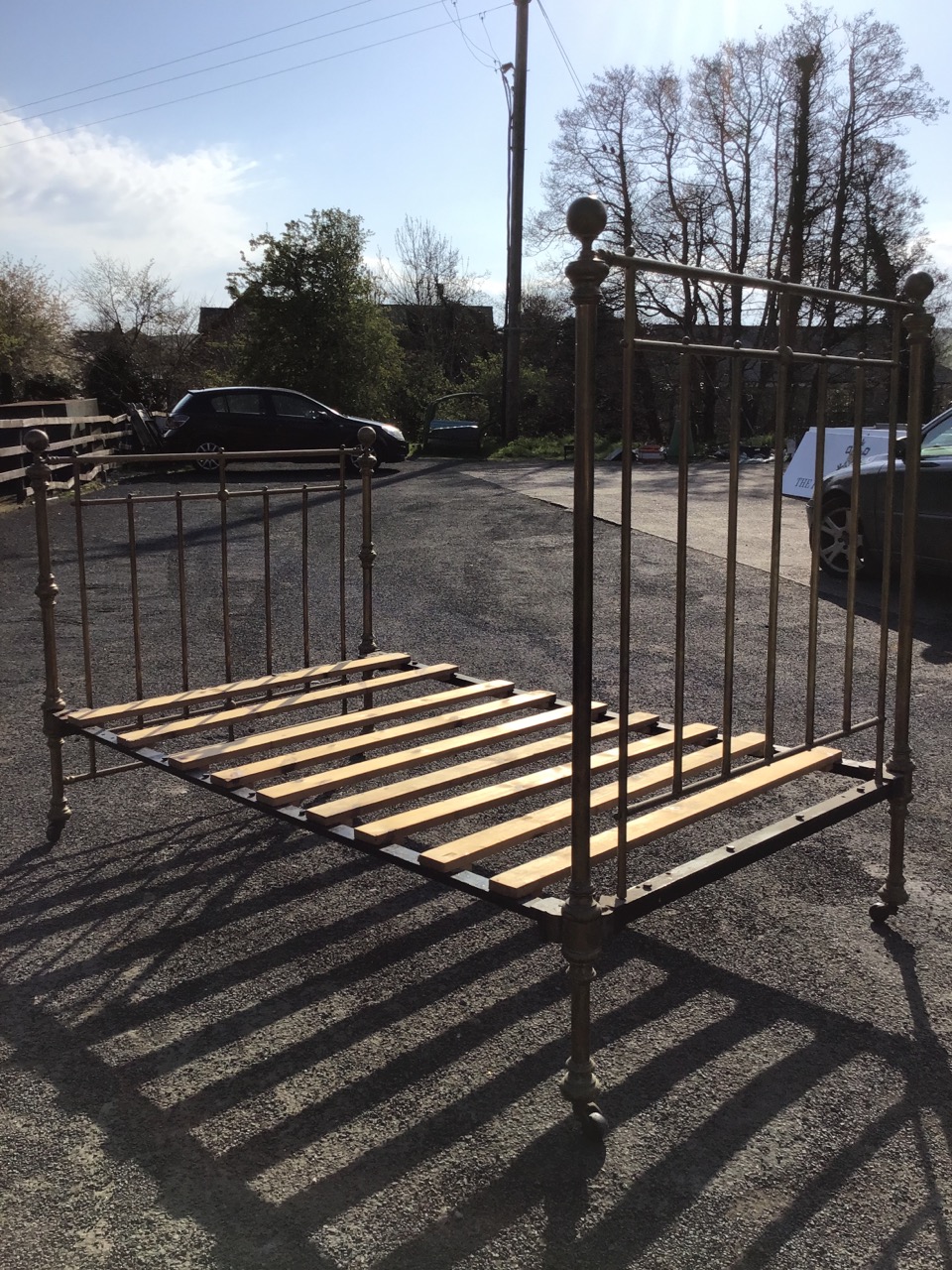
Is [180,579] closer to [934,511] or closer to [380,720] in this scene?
[380,720]

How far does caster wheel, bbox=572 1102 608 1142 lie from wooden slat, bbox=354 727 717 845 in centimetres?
87

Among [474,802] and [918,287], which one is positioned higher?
[918,287]

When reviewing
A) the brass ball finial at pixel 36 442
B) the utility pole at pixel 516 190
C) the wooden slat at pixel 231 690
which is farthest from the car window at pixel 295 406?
the brass ball finial at pixel 36 442

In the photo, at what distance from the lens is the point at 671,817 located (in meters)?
3.04

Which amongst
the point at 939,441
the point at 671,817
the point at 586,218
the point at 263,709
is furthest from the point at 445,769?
the point at 939,441

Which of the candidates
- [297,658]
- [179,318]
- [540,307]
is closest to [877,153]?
[540,307]

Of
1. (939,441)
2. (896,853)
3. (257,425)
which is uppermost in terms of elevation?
(257,425)

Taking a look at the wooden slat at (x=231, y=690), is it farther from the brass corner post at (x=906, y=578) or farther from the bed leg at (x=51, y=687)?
the brass corner post at (x=906, y=578)

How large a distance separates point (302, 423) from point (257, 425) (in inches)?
32.8

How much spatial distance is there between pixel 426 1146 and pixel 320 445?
1817 centimetres

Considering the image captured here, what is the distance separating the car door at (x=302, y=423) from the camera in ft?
65.0

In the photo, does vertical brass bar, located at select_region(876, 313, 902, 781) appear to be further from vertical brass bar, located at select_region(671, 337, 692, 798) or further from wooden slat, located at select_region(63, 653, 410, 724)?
wooden slat, located at select_region(63, 653, 410, 724)

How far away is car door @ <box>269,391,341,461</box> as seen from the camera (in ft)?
65.0

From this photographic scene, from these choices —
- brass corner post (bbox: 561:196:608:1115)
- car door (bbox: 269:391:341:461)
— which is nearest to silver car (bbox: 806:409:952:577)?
brass corner post (bbox: 561:196:608:1115)
